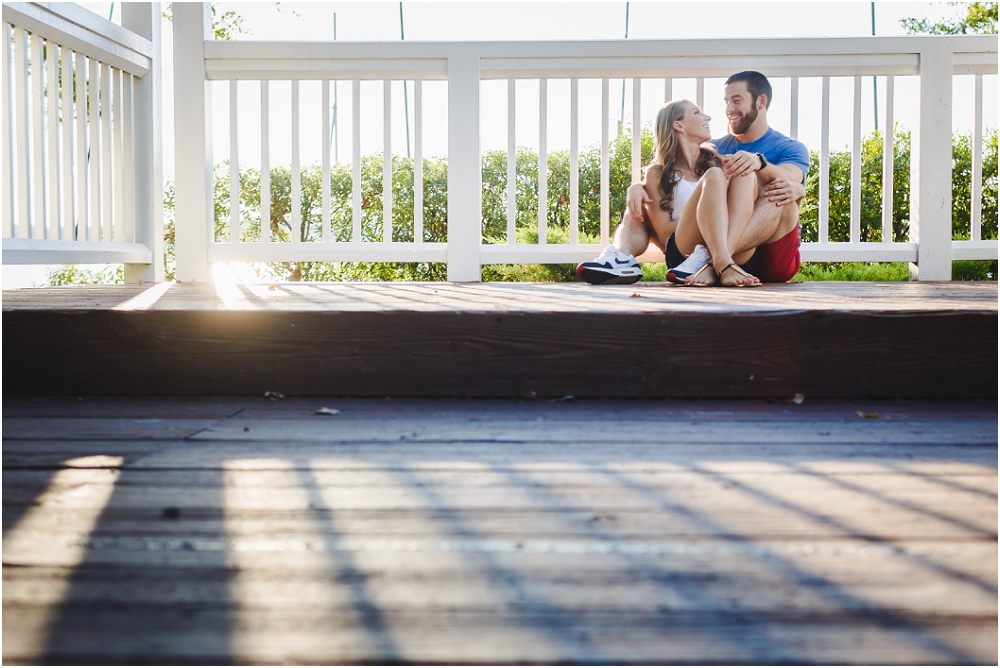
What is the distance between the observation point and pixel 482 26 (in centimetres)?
1066

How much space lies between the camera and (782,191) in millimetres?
2416

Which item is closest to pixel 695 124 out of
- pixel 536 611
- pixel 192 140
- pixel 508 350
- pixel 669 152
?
pixel 669 152

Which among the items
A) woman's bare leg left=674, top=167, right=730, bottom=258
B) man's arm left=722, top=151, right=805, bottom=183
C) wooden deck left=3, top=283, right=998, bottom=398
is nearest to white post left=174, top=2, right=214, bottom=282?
wooden deck left=3, top=283, right=998, bottom=398

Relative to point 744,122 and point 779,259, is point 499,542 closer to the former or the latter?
point 779,259

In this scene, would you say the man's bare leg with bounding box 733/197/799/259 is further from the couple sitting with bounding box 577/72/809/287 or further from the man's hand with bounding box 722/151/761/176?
the man's hand with bounding box 722/151/761/176

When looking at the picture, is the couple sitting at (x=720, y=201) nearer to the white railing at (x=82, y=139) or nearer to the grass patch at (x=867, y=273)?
the grass patch at (x=867, y=273)

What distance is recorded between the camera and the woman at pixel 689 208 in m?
2.33

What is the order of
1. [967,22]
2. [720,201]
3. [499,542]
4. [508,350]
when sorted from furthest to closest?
[967,22] < [720,201] < [508,350] < [499,542]

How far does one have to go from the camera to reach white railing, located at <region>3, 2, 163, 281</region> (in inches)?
92.0

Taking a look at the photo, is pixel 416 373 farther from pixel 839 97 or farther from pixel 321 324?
pixel 839 97

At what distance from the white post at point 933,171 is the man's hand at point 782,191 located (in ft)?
3.27

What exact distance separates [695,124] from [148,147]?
2203 millimetres

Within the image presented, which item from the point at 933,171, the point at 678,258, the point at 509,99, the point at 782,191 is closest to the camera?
the point at 782,191

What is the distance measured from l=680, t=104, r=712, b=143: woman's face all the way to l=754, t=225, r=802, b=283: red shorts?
452 millimetres
